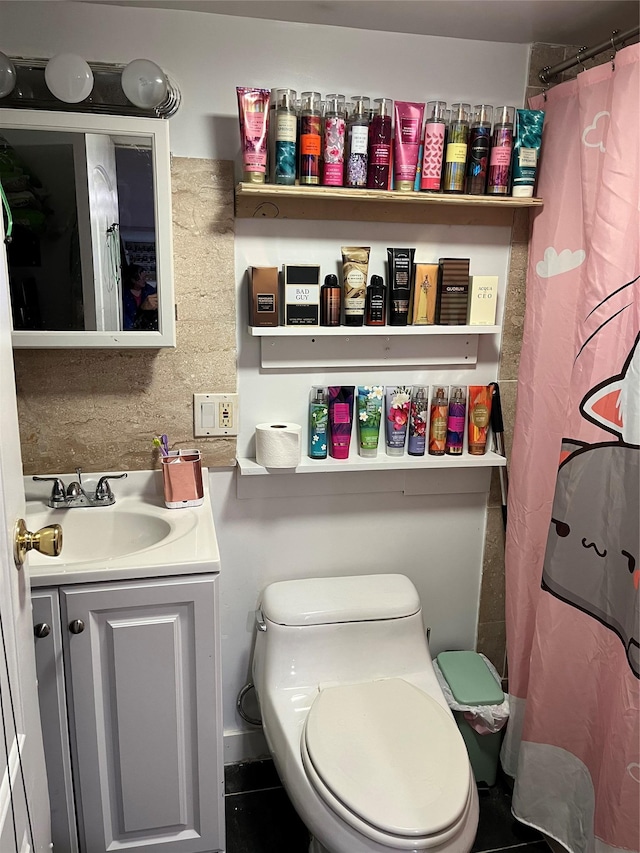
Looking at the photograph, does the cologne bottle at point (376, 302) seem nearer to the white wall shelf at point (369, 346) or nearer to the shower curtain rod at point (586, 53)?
the white wall shelf at point (369, 346)

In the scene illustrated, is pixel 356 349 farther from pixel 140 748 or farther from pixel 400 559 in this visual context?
pixel 140 748

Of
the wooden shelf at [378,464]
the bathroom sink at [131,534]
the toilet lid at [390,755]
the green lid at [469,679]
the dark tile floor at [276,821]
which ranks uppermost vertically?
the wooden shelf at [378,464]

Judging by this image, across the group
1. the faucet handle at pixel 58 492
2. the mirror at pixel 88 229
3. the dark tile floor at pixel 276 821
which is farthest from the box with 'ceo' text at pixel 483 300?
the dark tile floor at pixel 276 821

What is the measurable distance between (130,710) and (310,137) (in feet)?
4.52

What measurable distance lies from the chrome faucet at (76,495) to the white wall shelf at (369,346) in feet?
1.72

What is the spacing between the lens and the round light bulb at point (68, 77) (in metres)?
1.39

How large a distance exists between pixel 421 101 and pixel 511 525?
1166 millimetres

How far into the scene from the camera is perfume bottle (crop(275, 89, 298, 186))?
5.04 ft

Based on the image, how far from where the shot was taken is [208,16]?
1.55m

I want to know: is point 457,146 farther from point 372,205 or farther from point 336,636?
point 336,636

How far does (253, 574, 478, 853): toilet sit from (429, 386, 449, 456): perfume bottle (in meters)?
0.40

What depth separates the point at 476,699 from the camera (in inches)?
72.0

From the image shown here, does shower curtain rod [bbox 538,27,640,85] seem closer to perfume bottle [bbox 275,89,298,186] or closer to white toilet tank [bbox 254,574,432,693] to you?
perfume bottle [bbox 275,89,298,186]

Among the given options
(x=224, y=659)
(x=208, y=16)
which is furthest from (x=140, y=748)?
(x=208, y=16)
